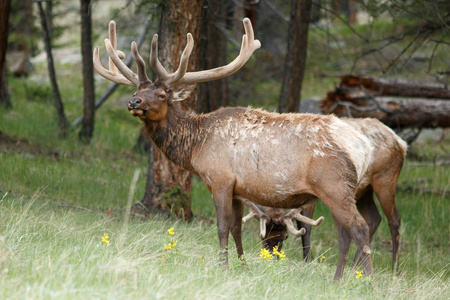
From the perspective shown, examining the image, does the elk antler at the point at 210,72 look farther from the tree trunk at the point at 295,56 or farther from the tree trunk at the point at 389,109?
the tree trunk at the point at 389,109

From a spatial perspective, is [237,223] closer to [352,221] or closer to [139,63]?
[352,221]

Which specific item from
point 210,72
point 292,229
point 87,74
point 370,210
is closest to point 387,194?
point 370,210

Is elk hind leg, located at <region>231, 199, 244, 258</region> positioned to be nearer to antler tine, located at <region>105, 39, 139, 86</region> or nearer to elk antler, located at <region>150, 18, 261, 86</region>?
elk antler, located at <region>150, 18, 261, 86</region>

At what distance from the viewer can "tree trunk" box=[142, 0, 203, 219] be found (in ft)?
28.0

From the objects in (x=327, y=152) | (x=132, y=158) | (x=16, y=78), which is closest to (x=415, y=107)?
(x=132, y=158)

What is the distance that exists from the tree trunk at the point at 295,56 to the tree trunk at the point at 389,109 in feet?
4.95

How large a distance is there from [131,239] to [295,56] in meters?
6.11

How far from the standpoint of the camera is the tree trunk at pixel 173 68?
854 centimetres

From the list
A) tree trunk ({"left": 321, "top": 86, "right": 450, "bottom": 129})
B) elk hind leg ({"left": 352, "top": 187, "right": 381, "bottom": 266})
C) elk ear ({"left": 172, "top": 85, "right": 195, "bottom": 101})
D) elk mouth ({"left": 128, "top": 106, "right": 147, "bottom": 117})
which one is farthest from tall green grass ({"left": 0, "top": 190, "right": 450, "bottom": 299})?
tree trunk ({"left": 321, "top": 86, "right": 450, "bottom": 129})

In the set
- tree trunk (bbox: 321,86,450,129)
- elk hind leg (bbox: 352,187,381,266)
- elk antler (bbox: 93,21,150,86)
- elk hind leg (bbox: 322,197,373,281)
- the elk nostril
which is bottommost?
elk hind leg (bbox: 352,187,381,266)

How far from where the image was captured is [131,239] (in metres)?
6.21

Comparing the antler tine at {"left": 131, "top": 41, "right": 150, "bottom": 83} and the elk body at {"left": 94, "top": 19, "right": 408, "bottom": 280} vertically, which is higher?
the antler tine at {"left": 131, "top": 41, "right": 150, "bottom": 83}

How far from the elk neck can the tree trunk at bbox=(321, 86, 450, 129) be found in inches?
248

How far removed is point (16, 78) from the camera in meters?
21.7
